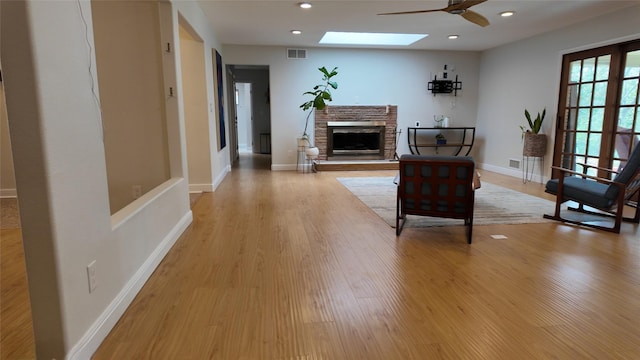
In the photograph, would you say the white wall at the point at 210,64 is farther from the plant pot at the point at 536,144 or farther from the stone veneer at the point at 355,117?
the plant pot at the point at 536,144

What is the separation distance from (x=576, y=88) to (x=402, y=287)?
→ 5.10m

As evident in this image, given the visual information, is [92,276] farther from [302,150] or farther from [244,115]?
[244,115]

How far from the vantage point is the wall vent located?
7379mm

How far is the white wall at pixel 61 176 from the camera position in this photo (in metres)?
1.35

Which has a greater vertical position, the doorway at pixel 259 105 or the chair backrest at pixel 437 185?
the doorway at pixel 259 105

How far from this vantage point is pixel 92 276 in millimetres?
1750

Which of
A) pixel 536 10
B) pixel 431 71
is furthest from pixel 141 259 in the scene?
pixel 431 71

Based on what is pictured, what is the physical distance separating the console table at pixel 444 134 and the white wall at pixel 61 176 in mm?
6740

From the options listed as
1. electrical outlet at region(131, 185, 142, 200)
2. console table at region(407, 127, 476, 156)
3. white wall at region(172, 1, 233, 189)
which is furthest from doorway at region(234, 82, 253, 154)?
electrical outlet at region(131, 185, 142, 200)

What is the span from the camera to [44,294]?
1.48m

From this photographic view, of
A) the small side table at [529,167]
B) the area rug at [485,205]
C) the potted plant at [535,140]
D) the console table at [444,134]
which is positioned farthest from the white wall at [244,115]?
the potted plant at [535,140]

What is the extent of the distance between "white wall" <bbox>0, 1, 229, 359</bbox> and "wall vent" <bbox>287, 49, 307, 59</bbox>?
19.4 ft

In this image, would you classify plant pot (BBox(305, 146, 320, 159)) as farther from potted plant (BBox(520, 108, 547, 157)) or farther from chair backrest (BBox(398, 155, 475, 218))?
chair backrest (BBox(398, 155, 475, 218))

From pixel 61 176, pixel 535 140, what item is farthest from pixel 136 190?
pixel 535 140
